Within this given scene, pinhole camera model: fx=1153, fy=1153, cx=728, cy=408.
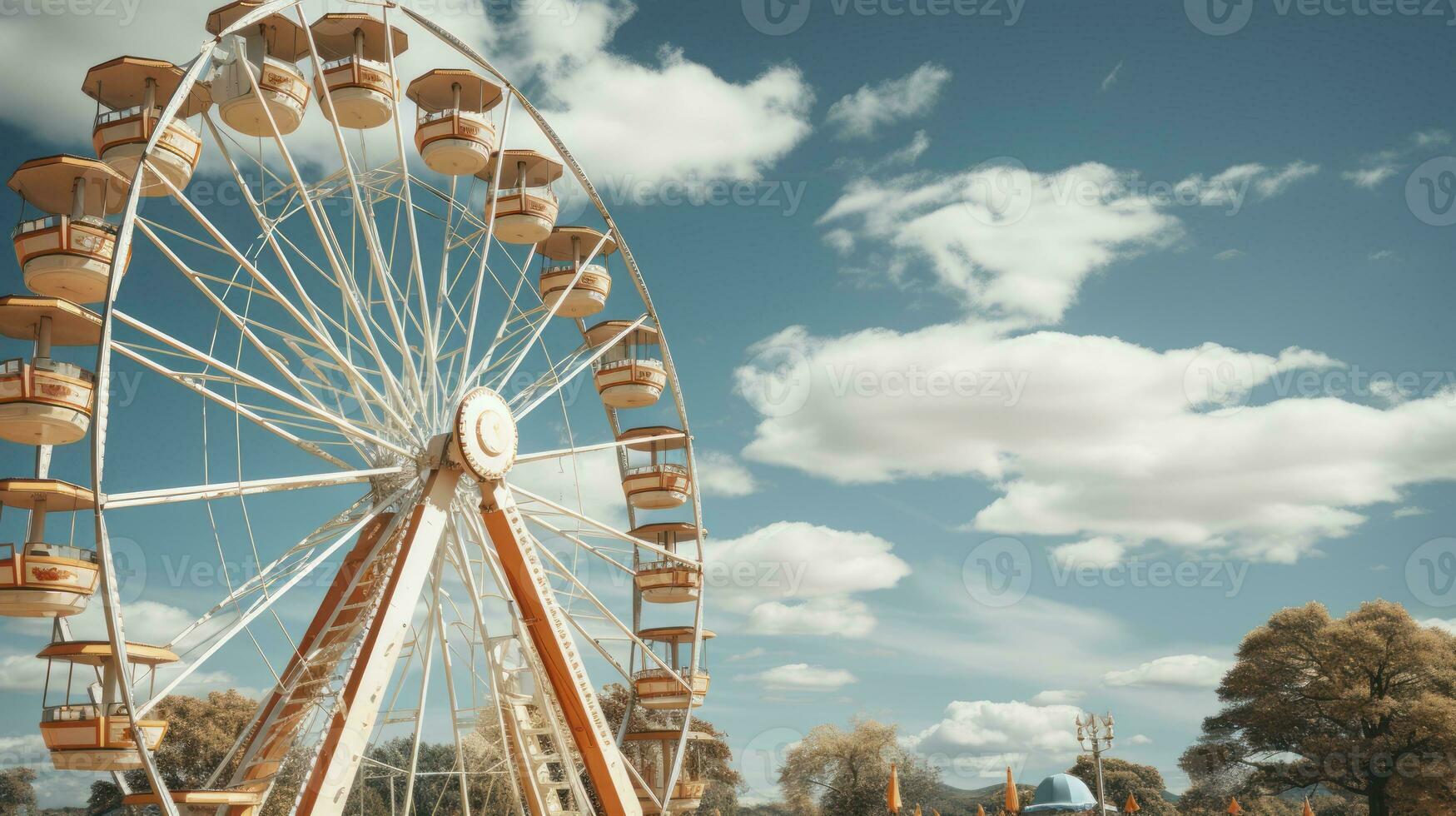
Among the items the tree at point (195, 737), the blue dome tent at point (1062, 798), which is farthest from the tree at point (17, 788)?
the blue dome tent at point (1062, 798)

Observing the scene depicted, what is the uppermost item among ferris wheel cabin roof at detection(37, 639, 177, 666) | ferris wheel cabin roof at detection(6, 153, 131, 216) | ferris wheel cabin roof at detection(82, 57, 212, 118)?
ferris wheel cabin roof at detection(82, 57, 212, 118)

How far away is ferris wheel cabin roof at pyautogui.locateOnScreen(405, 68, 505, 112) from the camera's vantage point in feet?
82.9

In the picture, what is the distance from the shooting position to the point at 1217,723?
4359 cm

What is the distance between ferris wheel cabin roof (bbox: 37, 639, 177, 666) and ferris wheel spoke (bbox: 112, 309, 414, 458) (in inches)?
168

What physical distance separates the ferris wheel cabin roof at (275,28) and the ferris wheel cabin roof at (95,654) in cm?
1129

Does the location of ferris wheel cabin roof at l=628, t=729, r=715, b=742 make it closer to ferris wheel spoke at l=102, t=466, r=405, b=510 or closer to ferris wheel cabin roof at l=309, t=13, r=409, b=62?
ferris wheel spoke at l=102, t=466, r=405, b=510

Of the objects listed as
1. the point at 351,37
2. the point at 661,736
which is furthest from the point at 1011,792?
the point at 351,37

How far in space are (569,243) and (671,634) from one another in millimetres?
10394

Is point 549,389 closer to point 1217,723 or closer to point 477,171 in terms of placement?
point 477,171

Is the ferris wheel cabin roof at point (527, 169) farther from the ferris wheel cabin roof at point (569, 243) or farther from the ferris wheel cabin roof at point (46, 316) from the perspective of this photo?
the ferris wheel cabin roof at point (46, 316)

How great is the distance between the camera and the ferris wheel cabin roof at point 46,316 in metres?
19.0

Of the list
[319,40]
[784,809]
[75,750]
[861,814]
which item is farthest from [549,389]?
[784,809]

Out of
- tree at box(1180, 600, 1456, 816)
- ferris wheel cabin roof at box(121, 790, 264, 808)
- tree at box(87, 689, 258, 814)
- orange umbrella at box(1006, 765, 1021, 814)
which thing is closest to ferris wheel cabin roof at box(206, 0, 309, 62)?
ferris wheel cabin roof at box(121, 790, 264, 808)

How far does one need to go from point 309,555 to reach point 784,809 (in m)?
53.7
